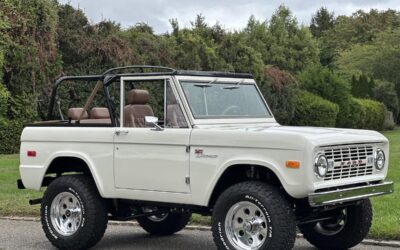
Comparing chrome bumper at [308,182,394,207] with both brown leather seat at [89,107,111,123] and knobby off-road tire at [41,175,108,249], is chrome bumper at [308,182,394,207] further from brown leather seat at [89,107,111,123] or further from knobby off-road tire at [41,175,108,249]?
brown leather seat at [89,107,111,123]

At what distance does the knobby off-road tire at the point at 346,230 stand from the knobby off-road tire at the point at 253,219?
1246 mm

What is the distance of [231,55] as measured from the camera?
33438 millimetres

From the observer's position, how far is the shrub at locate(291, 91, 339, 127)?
36.8m

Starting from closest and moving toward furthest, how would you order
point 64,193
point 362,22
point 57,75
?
1. point 64,193
2. point 57,75
3. point 362,22

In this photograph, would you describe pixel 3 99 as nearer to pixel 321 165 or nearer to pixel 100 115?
pixel 100 115

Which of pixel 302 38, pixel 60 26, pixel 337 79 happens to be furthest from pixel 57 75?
pixel 302 38

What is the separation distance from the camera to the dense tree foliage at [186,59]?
72.3 ft

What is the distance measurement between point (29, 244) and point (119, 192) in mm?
1551

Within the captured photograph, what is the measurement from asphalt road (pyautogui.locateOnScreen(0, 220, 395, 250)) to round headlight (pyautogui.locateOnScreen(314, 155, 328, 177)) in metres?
1.77

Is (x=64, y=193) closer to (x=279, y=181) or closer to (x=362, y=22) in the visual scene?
(x=279, y=181)

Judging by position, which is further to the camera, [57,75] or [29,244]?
[57,75]

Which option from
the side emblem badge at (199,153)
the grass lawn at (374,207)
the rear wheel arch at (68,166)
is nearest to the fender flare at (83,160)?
the rear wheel arch at (68,166)

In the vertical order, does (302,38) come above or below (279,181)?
above

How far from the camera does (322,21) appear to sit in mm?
102188
